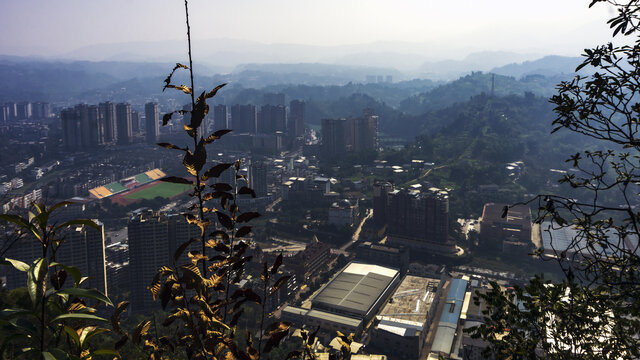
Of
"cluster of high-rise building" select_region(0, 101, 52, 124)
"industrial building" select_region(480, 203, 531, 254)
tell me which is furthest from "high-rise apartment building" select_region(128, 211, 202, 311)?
"cluster of high-rise building" select_region(0, 101, 52, 124)

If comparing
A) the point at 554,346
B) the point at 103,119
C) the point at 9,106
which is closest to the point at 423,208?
the point at 554,346

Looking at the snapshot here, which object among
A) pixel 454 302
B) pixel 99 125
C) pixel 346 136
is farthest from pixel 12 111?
pixel 454 302

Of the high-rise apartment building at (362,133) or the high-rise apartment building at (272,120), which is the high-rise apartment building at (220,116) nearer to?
the high-rise apartment building at (272,120)

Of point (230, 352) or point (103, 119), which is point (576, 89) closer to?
point (230, 352)

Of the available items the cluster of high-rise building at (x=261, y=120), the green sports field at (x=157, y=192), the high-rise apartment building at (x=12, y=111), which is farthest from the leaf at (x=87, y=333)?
the high-rise apartment building at (x=12, y=111)

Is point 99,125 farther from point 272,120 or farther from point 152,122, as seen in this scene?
point 272,120

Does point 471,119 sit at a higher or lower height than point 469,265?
higher
